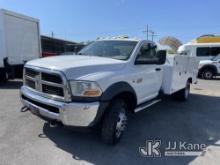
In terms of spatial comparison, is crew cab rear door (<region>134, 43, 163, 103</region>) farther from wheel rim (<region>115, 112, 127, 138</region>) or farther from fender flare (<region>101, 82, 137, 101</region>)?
wheel rim (<region>115, 112, 127, 138</region>)

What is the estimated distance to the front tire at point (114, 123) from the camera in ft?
12.5

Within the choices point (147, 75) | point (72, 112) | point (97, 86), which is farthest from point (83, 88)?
point (147, 75)

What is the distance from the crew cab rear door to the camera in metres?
4.62

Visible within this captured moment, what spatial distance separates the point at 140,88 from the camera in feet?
Result: 15.5

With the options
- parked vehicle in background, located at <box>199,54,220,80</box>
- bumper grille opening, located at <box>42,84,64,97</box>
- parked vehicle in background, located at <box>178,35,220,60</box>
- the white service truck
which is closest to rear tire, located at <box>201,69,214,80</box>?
parked vehicle in background, located at <box>199,54,220,80</box>

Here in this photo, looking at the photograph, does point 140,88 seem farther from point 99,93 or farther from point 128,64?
point 99,93

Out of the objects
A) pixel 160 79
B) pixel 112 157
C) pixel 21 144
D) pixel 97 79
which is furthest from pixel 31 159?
pixel 160 79

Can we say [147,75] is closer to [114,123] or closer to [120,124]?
[120,124]

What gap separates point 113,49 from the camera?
496cm

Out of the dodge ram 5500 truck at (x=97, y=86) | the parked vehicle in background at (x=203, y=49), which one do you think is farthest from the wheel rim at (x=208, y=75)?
the dodge ram 5500 truck at (x=97, y=86)

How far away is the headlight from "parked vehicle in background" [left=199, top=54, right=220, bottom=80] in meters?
13.5

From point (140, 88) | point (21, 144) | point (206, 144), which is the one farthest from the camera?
point (140, 88)

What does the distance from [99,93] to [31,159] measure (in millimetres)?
1413

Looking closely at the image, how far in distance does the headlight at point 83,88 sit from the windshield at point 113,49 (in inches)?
49.8
